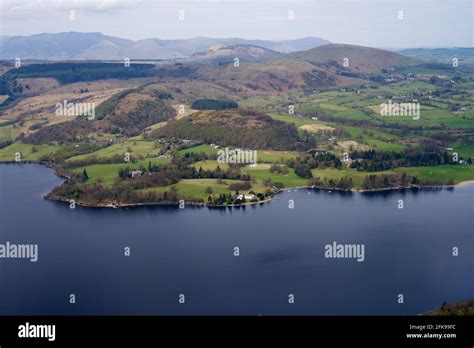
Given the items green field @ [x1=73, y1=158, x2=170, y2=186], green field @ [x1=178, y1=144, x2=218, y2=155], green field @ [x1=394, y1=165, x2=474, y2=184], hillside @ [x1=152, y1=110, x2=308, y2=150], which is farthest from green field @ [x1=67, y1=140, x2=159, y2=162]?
green field @ [x1=394, y1=165, x2=474, y2=184]

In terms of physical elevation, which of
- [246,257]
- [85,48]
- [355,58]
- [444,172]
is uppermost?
[85,48]

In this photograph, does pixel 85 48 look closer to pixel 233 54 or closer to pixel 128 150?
pixel 233 54

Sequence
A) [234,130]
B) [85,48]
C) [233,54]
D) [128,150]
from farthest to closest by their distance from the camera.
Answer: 1. [85,48]
2. [233,54]
3. [234,130]
4. [128,150]

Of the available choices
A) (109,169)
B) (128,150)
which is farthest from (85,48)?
(109,169)

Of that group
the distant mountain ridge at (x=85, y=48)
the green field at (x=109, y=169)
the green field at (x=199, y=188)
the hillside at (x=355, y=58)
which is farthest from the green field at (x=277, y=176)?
the distant mountain ridge at (x=85, y=48)

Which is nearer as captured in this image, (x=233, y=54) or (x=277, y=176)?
(x=277, y=176)

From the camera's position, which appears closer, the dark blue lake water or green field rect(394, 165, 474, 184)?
the dark blue lake water

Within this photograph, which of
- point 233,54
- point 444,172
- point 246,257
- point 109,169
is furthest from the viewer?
point 233,54

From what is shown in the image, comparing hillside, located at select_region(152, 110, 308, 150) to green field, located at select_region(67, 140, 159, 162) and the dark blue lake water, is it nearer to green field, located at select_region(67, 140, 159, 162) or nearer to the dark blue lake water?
green field, located at select_region(67, 140, 159, 162)

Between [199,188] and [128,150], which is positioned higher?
[128,150]
